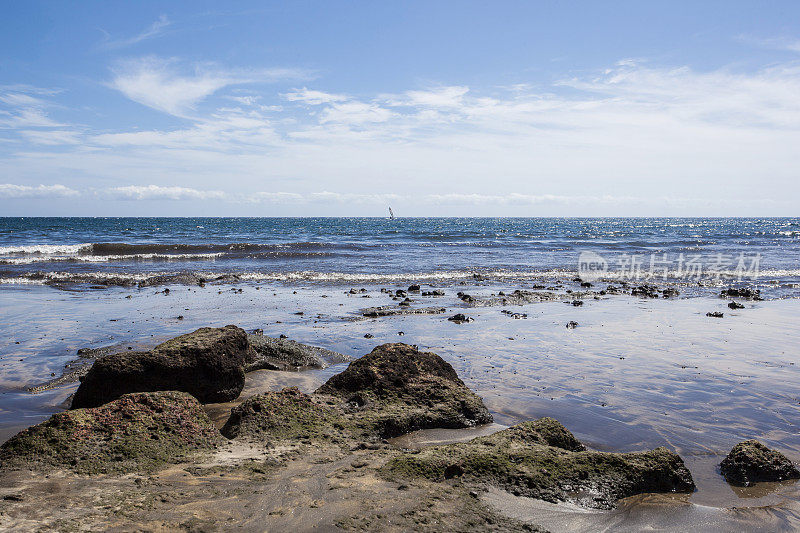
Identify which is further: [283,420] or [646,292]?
[646,292]

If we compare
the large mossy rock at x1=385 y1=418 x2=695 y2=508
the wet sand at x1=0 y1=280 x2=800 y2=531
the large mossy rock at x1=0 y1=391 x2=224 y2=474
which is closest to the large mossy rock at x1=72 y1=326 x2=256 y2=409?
the wet sand at x1=0 y1=280 x2=800 y2=531

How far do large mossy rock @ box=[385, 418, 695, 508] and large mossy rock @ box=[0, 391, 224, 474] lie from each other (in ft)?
6.00

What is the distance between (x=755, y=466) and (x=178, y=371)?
5.95m

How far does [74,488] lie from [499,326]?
8.77 meters

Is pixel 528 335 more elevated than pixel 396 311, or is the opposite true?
pixel 528 335

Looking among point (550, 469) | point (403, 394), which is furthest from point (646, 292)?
point (550, 469)

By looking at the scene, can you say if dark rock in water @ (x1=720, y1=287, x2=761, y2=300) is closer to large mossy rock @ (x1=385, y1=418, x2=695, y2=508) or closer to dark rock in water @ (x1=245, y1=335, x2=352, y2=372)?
dark rock in water @ (x1=245, y1=335, x2=352, y2=372)

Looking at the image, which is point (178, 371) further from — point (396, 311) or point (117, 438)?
point (396, 311)

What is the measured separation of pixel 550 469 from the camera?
4.13 meters

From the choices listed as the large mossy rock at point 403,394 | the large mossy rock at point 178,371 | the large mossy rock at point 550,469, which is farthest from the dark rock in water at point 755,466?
the large mossy rock at point 178,371

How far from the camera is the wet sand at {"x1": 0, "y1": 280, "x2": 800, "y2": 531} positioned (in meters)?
4.61

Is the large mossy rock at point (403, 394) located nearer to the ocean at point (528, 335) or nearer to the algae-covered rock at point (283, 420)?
the algae-covered rock at point (283, 420)

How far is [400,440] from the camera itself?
201 inches

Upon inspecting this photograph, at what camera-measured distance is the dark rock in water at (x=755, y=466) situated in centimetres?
445
